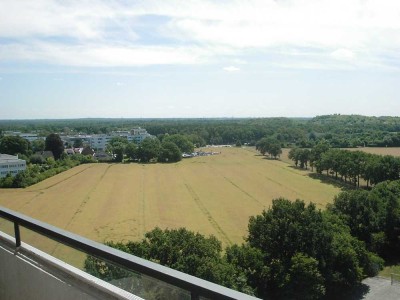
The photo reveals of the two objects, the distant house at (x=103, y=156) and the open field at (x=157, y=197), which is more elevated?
the open field at (x=157, y=197)

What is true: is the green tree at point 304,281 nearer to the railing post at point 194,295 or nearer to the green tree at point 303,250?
the green tree at point 303,250

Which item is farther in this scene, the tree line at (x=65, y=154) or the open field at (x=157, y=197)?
the tree line at (x=65, y=154)

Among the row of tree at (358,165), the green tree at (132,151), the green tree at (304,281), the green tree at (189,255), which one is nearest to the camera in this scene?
the green tree at (189,255)

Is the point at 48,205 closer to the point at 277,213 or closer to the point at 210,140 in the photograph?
the point at 277,213

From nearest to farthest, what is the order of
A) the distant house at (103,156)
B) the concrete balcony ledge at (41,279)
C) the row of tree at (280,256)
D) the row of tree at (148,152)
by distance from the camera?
the concrete balcony ledge at (41,279) → the row of tree at (280,256) → the row of tree at (148,152) → the distant house at (103,156)

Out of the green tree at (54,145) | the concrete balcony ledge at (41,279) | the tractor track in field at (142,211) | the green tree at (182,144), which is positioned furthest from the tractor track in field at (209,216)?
the green tree at (182,144)

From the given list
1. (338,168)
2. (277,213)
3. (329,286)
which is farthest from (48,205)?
(338,168)

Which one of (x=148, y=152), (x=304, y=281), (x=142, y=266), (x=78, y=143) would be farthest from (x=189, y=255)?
(x=78, y=143)

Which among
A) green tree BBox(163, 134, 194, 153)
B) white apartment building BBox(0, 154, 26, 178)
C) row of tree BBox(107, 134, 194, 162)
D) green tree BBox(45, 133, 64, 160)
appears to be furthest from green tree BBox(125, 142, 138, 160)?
white apartment building BBox(0, 154, 26, 178)
